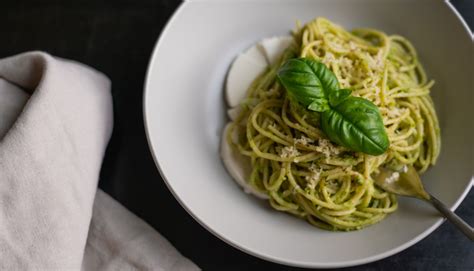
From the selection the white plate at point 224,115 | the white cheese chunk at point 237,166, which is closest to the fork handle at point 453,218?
the white plate at point 224,115

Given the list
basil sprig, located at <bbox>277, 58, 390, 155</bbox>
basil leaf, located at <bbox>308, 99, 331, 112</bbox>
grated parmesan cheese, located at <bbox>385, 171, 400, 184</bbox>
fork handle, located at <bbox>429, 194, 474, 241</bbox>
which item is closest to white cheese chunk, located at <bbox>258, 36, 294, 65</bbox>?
basil sprig, located at <bbox>277, 58, 390, 155</bbox>

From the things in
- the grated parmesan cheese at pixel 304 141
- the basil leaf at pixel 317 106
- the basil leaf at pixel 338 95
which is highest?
the basil leaf at pixel 338 95

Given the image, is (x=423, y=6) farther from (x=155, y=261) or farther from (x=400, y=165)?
(x=155, y=261)

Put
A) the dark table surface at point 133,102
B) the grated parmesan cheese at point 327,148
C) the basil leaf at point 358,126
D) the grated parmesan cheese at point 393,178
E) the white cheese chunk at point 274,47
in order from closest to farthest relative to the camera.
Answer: the basil leaf at point 358,126 → the grated parmesan cheese at point 327,148 → the grated parmesan cheese at point 393,178 → the dark table surface at point 133,102 → the white cheese chunk at point 274,47

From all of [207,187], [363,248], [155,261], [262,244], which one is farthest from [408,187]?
[155,261]

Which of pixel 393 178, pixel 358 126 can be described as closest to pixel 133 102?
pixel 358 126

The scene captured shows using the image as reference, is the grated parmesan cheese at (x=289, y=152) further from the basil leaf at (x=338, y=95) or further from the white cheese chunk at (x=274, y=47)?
the white cheese chunk at (x=274, y=47)

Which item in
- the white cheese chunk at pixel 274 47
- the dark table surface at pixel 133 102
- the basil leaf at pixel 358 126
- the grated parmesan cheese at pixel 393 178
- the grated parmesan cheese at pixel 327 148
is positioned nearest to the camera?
the basil leaf at pixel 358 126
